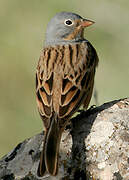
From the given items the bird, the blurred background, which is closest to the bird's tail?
the bird

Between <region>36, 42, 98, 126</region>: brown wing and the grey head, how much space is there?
1.32 feet

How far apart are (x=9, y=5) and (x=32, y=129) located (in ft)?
12.6

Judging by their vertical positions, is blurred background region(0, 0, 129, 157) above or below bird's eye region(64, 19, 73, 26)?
below

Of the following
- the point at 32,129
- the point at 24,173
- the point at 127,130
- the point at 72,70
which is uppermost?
the point at 72,70

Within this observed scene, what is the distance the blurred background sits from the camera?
1095 centimetres

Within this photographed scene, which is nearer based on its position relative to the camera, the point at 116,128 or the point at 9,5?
the point at 116,128

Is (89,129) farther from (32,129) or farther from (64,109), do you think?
(32,129)

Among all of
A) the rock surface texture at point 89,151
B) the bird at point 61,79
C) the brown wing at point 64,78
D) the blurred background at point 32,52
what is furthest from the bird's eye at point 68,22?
the blurred background at point 32,52

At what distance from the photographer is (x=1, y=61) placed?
12055 millimetres

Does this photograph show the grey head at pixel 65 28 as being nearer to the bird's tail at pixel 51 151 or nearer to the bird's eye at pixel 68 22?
the bird's eye at pixel 68 22

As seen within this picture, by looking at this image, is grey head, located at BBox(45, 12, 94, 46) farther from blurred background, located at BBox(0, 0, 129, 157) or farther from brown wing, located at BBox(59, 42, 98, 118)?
blurred background, located at BBox(0, 0, 129, 157)

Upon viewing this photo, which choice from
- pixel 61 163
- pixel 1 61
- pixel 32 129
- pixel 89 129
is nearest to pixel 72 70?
pixel 89 129

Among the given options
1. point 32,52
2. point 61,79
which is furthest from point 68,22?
point 32,52

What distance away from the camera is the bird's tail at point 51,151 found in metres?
5.52
